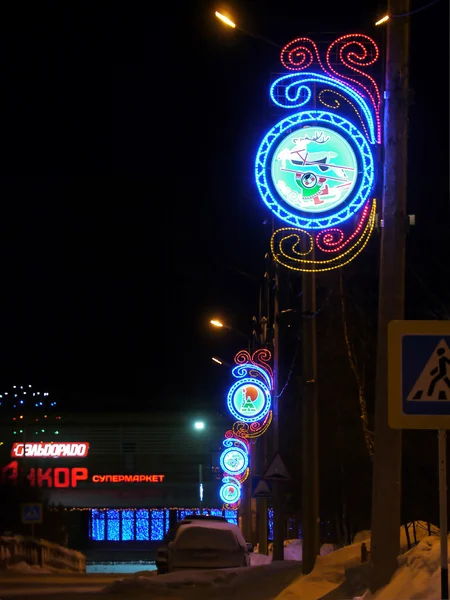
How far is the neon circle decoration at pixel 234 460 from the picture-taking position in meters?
47.0

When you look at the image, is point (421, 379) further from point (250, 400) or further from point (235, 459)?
point (235, 459)

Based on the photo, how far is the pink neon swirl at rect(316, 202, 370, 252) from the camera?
12531 millimetres

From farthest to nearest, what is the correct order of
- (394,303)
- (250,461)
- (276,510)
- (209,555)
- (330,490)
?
(250,461) < (330,490) < (276,510) < (209,555) < (394,303)

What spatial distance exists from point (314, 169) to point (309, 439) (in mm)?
7478

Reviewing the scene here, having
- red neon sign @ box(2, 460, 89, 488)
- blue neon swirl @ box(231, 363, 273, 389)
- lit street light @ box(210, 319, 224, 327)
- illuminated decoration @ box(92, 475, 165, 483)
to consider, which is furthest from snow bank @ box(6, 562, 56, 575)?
red neon sign @ box(2, 460, 89, 488)

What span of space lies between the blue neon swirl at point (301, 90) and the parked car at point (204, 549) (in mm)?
9448

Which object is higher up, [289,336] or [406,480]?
[289,336]

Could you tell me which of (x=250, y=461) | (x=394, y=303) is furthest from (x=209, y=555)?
(x=250, y=461)

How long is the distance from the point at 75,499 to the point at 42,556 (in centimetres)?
3453

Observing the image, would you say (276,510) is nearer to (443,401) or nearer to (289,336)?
(289,336)

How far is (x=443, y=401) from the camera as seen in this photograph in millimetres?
7133

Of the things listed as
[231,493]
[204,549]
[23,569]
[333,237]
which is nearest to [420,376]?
[333,237]

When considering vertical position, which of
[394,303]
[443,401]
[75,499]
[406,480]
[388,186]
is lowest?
[75,499]

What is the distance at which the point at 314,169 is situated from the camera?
1221 centimetres
